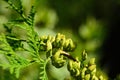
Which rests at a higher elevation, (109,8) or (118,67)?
(109,8)

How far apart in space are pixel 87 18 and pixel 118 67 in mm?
498

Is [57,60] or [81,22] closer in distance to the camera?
[57,60]

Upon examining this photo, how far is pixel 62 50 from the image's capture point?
110 centimetres

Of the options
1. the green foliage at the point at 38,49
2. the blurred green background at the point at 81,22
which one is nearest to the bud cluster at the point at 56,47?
the green foliage at the point at 38,49

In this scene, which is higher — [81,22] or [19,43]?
[19,43]

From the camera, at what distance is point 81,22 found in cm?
295

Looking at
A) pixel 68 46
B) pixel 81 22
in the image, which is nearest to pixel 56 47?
pixel 68 46

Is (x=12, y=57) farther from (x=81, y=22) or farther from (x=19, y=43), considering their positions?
(x=81, y=22)

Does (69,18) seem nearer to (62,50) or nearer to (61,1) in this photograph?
(61,1)

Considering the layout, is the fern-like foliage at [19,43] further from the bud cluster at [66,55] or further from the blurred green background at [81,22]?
the blurred green background at [81,22]

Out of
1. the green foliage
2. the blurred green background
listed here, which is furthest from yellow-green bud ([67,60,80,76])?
the blurred green background

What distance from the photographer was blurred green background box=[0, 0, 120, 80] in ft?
8.25

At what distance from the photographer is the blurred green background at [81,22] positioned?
2516 millimetres

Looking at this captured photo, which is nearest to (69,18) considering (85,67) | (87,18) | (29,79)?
(87,18)
